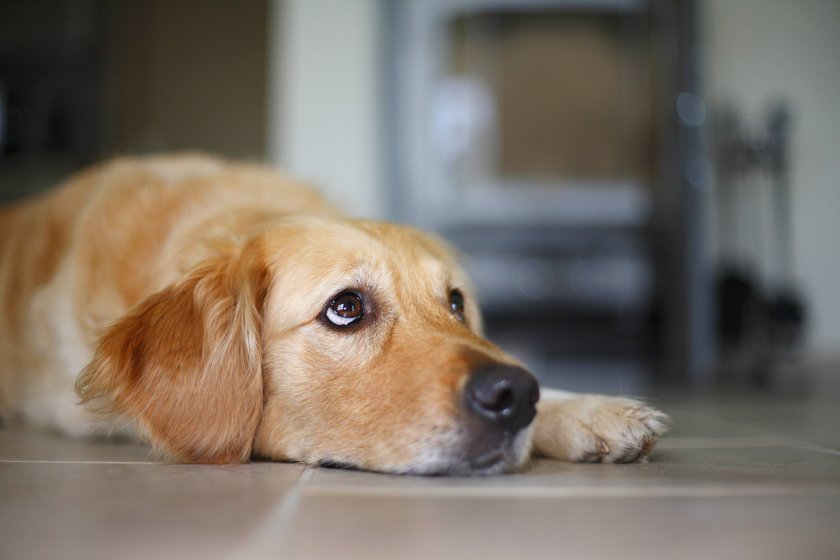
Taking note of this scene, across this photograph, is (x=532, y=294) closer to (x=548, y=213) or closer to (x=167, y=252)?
(x=548, y=213)

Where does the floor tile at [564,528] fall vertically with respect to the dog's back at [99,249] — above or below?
below

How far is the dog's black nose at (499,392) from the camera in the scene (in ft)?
4.13

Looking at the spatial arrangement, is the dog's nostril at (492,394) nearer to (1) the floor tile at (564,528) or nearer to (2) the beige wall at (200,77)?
(1) the floor tile at (564,528)

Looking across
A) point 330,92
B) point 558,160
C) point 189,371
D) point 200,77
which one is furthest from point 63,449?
point 200,77

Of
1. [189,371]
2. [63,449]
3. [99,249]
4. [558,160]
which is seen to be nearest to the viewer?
[189,371]

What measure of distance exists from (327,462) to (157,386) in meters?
0.35

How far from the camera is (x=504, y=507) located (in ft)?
3.47

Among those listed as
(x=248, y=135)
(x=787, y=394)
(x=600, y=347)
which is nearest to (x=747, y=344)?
(x=600, y=347)

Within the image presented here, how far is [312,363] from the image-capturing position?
4.99 ft

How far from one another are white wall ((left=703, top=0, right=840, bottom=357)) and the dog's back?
15.1 ft

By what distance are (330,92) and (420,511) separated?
4.14 meters

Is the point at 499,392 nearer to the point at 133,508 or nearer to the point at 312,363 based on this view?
the point at 312,363

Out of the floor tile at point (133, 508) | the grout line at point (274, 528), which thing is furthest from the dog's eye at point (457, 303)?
the grout line at point (274, 528)

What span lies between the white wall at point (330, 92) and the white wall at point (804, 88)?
2618 mm
